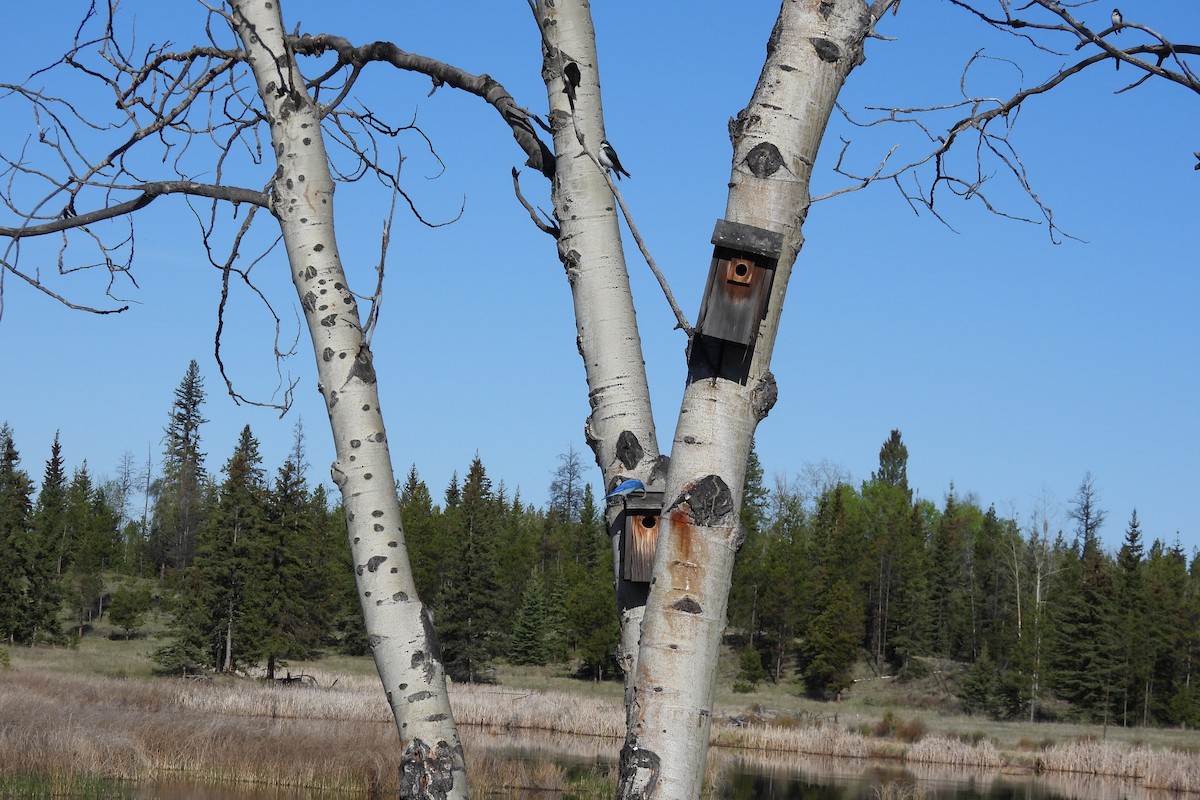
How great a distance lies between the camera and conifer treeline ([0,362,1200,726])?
38438mm

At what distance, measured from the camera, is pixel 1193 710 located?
139 feet

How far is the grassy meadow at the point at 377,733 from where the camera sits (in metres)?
14.6

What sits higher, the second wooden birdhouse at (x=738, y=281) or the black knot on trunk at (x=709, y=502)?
the second wooden birdhouse at (x=738, y=281)

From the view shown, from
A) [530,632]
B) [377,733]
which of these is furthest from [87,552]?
[377,733]

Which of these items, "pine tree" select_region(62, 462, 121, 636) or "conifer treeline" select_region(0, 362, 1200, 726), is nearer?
"conifer treeline" select_region(0, 362, 1200, 726)

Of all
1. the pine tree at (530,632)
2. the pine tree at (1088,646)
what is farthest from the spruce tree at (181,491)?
the pine tree at (1088,646)

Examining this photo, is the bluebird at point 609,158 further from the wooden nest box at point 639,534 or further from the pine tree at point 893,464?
the pine tree at point 893,464

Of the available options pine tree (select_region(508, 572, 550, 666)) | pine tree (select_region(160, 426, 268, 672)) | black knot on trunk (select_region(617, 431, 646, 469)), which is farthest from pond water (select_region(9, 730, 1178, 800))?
pine tree (select_region(508, 572, 550, 666))

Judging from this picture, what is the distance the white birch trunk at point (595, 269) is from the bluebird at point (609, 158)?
2cm

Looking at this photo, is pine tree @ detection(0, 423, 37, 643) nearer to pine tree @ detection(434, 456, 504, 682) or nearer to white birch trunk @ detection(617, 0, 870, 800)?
pine tree @ detection(434, 456, 504, 682)

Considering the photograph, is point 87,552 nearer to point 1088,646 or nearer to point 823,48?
point 1088,646

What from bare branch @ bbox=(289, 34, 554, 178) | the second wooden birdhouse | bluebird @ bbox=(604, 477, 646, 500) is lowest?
bluebird @ bbox=(604, 477, 646, 500)

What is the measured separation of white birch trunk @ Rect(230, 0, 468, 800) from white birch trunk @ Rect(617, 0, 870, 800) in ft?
3.81

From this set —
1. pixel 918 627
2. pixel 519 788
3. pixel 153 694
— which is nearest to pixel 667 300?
pixel 519 788
